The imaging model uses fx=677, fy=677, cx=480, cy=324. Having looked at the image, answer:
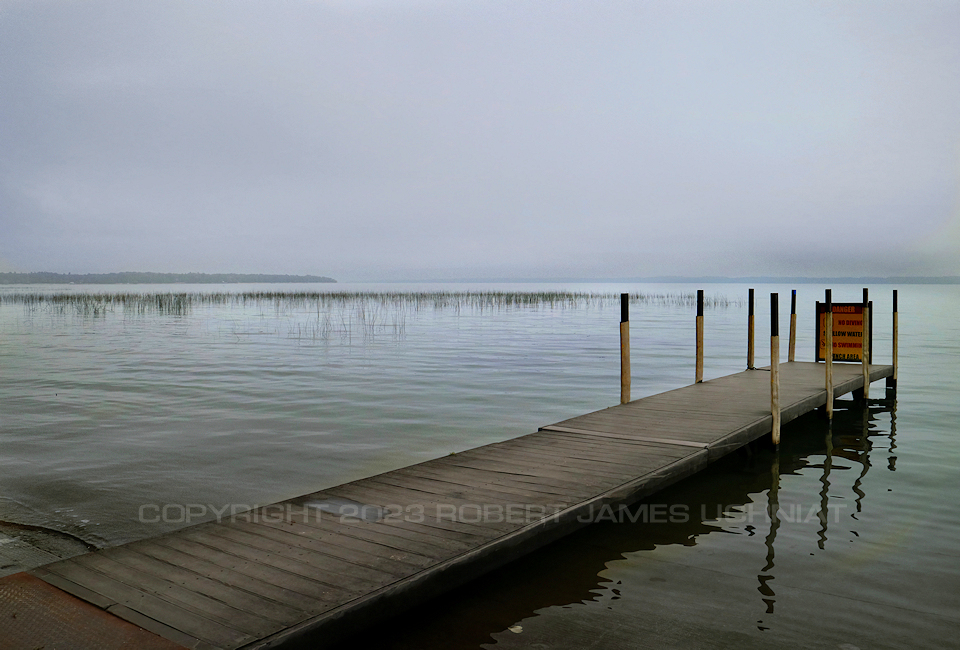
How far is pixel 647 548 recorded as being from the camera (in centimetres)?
539

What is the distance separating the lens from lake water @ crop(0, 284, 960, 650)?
423cm

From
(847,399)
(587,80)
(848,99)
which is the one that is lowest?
(847,399)

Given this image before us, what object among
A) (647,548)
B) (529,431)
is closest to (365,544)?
(647,548)

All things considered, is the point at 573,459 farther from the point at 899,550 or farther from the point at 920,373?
the point at 920,373

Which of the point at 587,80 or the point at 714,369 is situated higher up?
the point at 587,80

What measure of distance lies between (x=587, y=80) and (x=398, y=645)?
5177 cm

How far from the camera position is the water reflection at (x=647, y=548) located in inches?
160

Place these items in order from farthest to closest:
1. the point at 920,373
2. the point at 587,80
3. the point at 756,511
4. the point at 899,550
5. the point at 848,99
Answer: the point at 587,80 → the point at 848,99 → the point at 920,373 → the point at 756,511 → the point at 899,550

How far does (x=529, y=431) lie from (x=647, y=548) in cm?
453

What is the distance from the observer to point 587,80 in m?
50.8

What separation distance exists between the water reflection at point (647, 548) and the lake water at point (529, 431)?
0.02 m

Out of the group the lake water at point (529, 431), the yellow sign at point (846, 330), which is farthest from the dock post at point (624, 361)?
the yellow sign at point (846, 330)

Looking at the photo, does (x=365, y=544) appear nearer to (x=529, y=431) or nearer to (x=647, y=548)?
(x=647, y=548)

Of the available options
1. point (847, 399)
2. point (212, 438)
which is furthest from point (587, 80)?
point (212, 438)
